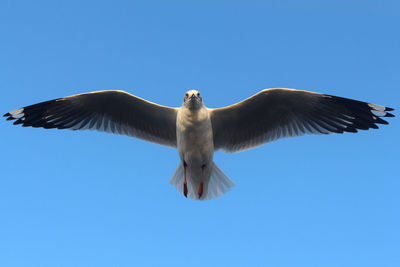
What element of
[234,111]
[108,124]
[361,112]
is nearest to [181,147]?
[234,111]

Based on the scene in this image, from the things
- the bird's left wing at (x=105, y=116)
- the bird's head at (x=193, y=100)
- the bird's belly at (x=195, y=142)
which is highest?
the bird's left wing at (x=105, y=116)

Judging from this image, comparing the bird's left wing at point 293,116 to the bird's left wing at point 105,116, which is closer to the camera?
the bird's left wing at point 293,116

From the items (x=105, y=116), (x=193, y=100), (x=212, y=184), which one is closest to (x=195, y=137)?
(x=193, y=100)

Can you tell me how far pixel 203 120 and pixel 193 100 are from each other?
34 cm

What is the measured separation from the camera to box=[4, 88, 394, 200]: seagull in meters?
7.91

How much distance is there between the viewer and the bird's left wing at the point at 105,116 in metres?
8.51

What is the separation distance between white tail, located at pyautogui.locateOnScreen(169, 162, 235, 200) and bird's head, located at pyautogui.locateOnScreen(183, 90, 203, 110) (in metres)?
1.29

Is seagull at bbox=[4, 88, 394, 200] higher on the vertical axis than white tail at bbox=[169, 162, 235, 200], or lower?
higher

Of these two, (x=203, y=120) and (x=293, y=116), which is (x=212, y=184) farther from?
(x=293, y=116)

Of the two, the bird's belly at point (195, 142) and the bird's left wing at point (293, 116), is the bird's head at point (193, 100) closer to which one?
the bird's belly at point (195, 142)

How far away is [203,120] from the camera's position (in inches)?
305

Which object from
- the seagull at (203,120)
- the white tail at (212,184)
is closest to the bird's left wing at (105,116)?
the seagull at (203,120)

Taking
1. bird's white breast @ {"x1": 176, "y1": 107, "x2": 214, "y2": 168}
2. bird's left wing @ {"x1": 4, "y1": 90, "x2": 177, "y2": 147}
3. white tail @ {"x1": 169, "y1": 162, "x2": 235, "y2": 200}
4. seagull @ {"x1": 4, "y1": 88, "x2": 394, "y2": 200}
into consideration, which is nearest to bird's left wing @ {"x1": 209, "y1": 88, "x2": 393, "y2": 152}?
seagull @ {"x1": 4, "y1": 88, "x2": 394, "y2": 200}

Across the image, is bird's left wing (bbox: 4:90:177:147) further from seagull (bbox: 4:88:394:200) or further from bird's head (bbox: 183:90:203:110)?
bird's head (bbox: 183:90:203:110)
